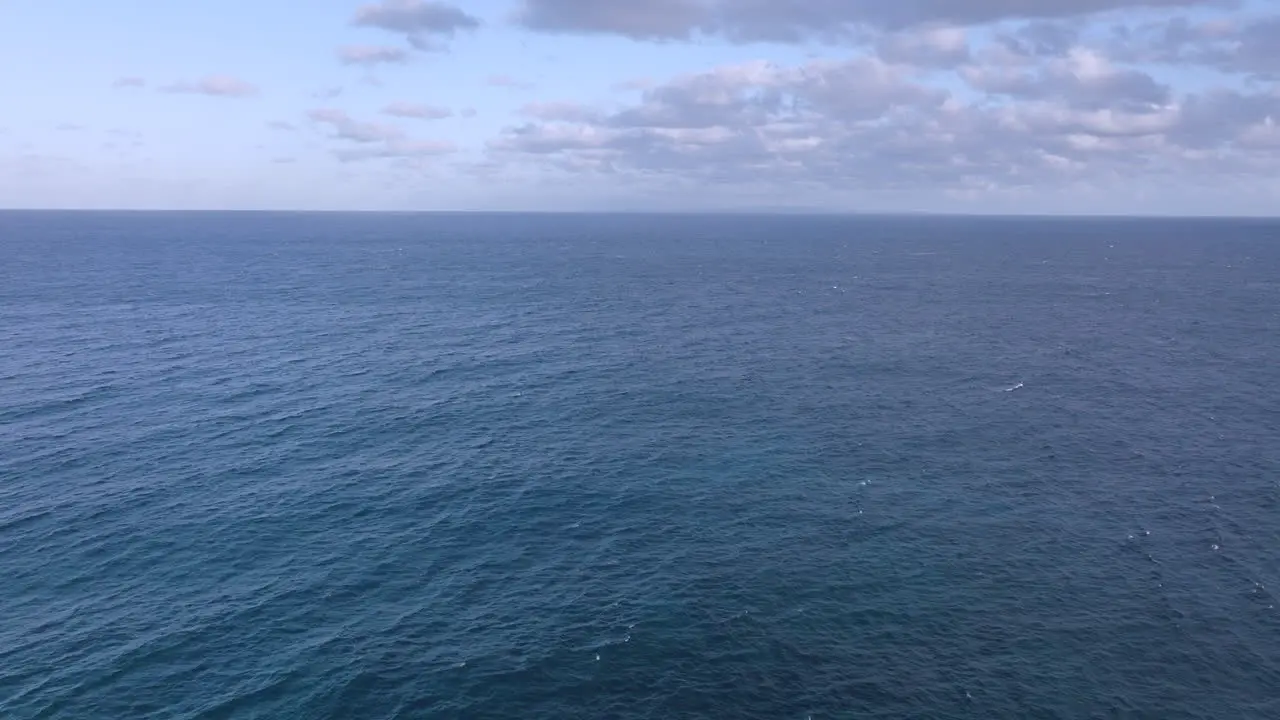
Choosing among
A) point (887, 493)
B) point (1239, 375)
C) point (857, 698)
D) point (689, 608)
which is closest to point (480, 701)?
point (689, 608)

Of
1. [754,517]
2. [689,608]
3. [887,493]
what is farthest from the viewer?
[887,493]

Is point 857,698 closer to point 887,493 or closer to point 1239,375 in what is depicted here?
point 887,493

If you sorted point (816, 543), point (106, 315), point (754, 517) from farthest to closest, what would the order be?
point (106, 315) → point (754, 517) → point (816, 543)

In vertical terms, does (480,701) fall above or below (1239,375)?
below

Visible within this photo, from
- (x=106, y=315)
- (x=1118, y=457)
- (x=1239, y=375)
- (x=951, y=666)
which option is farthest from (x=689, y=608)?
(x=106, y=315)

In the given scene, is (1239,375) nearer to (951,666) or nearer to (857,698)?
(951,666)

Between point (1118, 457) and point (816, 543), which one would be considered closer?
point (816, 543)
